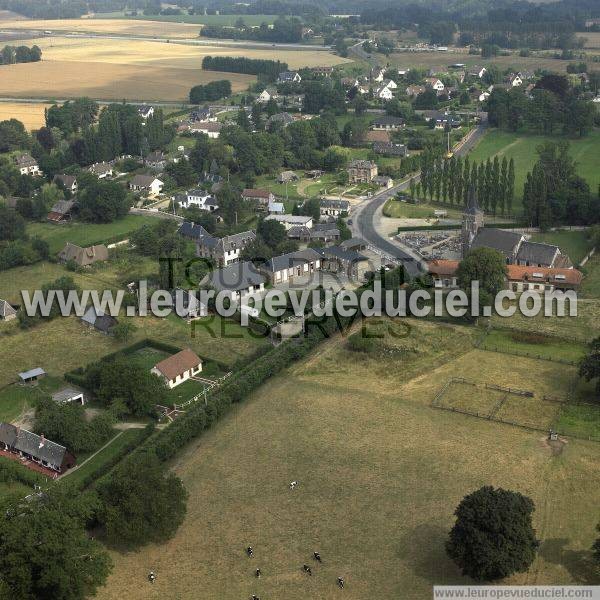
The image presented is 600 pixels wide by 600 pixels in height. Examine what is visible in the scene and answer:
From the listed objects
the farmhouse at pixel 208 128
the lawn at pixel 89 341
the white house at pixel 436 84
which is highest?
the white house at pixel 436 84

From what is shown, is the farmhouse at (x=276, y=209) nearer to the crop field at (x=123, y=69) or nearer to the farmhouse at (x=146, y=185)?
the farmhouse at (x=146, y=185)

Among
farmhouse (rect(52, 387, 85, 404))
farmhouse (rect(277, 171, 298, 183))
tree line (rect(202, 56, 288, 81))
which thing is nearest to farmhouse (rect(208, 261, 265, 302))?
farmhouse (rect(52, 387, 85, 404))

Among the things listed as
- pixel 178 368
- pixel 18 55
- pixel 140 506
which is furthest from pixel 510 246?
pixel 18 55

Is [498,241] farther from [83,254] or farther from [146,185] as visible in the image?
[146,185]

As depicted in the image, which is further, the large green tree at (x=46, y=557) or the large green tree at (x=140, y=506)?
the large green tree at (x=140, y=506)

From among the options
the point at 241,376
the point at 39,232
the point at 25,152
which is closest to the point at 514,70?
the point at 25,152

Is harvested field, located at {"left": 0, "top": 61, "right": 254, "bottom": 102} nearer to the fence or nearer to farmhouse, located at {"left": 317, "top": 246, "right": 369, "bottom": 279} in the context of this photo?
farmhouse, located at {"left": 317, "top": 246, "right": 369, "bottom": 279}

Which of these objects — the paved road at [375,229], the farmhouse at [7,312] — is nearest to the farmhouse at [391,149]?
the paved road at [375,229]
